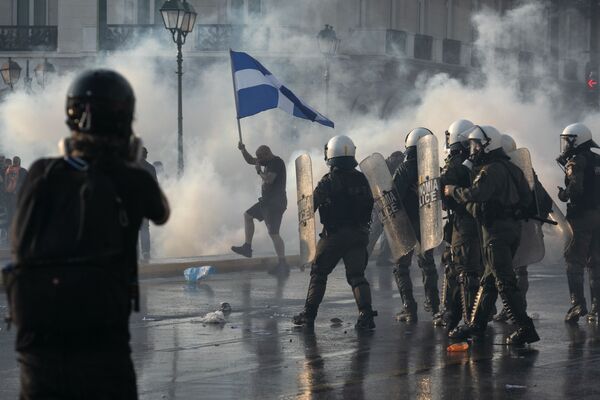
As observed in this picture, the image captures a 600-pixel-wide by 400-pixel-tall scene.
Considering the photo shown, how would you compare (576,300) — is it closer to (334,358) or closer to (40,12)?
(334,358)

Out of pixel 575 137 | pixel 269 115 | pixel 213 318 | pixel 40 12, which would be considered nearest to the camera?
pixel 575 137

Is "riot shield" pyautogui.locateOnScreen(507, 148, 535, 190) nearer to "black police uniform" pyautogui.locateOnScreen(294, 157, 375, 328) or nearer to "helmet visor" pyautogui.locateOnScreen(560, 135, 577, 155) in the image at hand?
"helmet visor" pyautogui.locateOnScreen(560, 135, 577, 155)

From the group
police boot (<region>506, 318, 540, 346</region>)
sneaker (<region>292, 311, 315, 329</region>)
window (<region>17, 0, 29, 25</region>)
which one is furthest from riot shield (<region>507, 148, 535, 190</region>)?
window (<region>17, 0, 29, 25</region>)

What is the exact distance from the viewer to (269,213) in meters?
16.0

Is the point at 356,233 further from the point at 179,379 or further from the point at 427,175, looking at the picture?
the point at 179,379

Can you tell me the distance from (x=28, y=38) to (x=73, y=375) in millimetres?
33086

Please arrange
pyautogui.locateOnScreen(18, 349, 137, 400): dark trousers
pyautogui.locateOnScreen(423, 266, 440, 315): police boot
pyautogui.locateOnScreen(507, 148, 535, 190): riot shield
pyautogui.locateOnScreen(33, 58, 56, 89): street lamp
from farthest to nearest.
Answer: pyautogui.locateOnScreen(33, 58, 56, 89): street lamp
pyautogui.locateOnScreen(423, 266, 440, 315): police boot
pyautogui.locateOnScreen(507, 148, 535, 190): riot shield
pyautogui.locateOnScreen(18, 349, 137, 400): dark trousers

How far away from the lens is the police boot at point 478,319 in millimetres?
9312

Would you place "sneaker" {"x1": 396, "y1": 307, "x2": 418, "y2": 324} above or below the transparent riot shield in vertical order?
below

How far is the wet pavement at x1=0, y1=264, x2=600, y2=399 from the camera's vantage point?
730cm

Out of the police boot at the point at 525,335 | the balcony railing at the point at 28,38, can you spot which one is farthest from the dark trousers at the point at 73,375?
the balcony railing at the point at 28,38

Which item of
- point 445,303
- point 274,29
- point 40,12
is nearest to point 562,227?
point 445,303

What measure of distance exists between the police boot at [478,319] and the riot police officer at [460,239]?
99mm

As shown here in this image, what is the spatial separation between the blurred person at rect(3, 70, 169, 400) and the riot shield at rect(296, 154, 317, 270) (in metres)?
7.05
